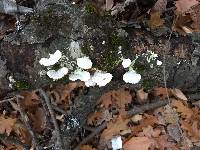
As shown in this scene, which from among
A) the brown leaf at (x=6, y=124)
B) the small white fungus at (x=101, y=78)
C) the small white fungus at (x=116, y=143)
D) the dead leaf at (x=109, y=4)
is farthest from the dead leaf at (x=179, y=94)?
the brown leaf at (x=6, y=124)

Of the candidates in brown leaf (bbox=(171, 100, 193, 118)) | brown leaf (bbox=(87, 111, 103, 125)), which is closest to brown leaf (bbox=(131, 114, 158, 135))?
A: brown leaf (bbox=(171, 100, 193, 118))

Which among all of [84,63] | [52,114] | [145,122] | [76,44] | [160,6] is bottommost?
[145,122]

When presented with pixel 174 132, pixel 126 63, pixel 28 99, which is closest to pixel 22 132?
pixel 28 99

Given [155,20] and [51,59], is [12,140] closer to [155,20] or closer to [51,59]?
[51,59]

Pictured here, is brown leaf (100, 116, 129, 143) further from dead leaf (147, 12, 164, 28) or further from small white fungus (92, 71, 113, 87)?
dead leaf (147, 12, 164, 28)

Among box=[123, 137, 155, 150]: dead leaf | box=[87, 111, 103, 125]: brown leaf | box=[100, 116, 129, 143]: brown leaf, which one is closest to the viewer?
box=[123, 137, 155, 150]: dead leaf

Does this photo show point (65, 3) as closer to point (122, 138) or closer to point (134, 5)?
point (134, 5)
